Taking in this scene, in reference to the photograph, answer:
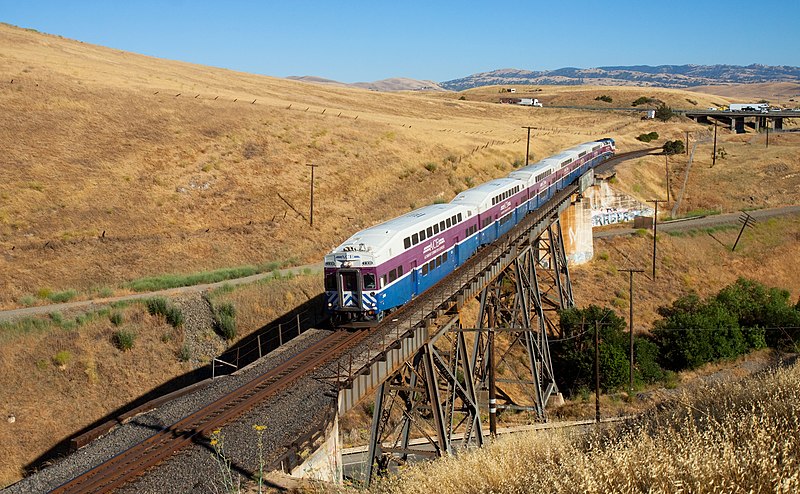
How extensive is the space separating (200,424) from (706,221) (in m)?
73.7

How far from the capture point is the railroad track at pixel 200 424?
17.4m

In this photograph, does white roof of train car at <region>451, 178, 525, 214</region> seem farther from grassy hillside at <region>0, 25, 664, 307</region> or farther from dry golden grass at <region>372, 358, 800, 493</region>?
dry golden grass at <region>372, 358, 800, 493</region>

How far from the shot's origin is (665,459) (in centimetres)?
1033

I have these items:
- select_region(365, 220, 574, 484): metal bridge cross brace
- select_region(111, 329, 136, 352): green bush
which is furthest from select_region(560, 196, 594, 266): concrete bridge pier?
select_region(111, 329, 136, 352): green bush

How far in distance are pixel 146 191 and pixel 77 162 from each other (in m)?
7.60

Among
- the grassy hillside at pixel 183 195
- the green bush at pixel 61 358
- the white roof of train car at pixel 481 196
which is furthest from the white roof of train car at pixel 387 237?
the green bush at pixel 61 358

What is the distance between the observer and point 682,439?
39.8ft

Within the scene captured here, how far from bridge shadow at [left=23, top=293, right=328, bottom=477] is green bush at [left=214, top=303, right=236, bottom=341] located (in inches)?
29.5

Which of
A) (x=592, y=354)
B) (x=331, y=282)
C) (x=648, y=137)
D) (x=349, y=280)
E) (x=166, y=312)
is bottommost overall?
(x=592, y=354)

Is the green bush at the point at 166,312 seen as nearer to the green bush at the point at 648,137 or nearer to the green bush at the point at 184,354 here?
the green bush at the point at 184,354

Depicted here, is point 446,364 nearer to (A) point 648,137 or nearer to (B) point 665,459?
(B) point 665,459

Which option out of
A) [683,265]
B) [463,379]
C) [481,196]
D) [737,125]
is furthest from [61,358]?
[737,125]

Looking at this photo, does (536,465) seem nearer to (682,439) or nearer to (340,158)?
(682,439)

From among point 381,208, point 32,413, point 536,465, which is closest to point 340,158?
point 381,208
